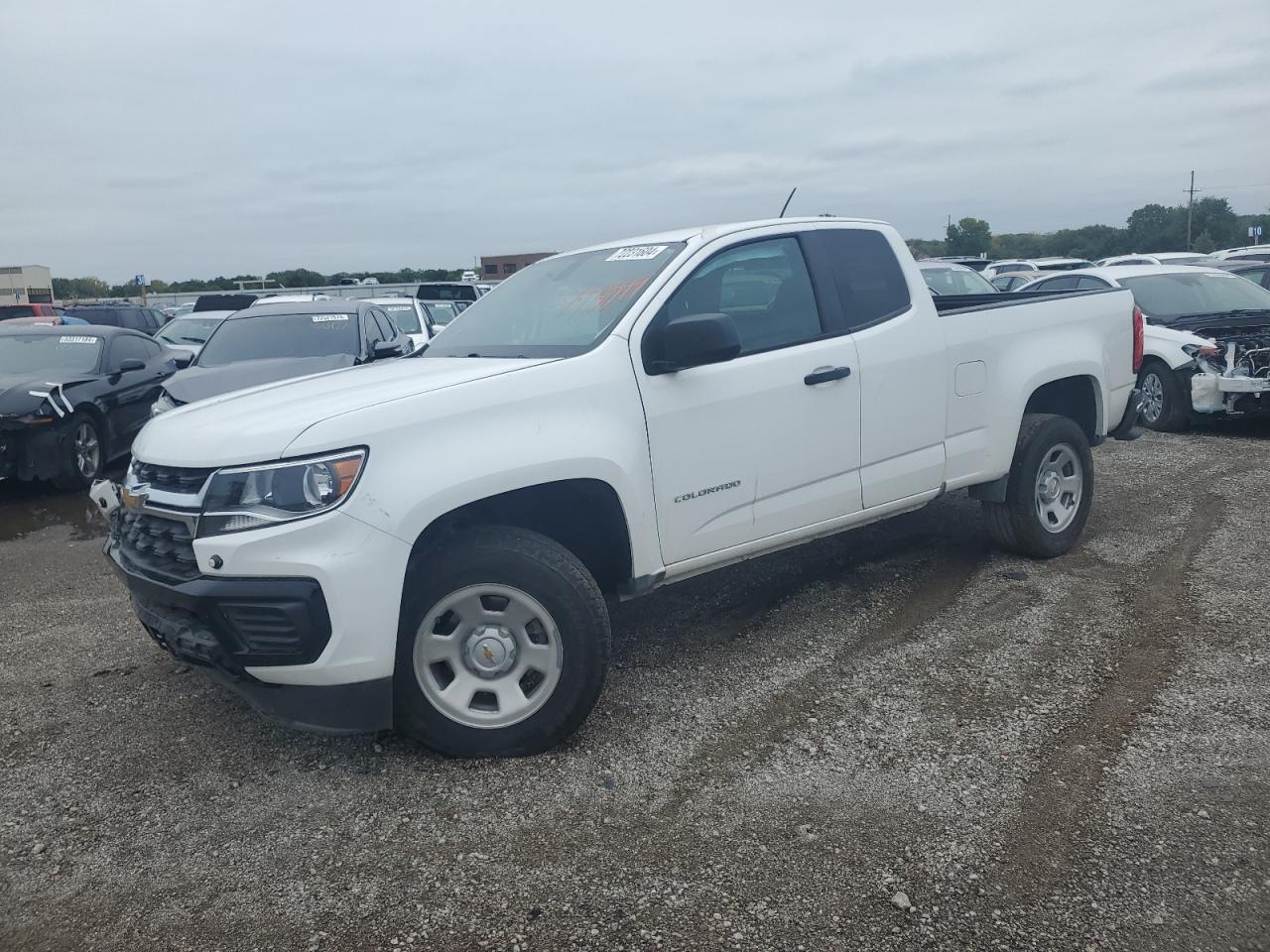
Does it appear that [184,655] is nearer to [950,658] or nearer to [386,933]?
[386,933]

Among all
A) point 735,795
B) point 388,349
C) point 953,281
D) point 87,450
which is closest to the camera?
point 735,795

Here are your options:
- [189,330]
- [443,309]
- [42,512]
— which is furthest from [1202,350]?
[443,309]

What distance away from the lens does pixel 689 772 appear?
3.63 meters

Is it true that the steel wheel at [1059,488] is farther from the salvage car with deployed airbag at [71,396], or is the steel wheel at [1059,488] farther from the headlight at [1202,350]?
the salvage car with deployed airbag at [71,396]

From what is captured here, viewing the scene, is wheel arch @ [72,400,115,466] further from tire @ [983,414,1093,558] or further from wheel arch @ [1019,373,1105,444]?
wheel arch @ [1019,373,1105,444]

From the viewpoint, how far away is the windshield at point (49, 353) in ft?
31.7

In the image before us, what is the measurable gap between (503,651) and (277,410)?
1207 mm

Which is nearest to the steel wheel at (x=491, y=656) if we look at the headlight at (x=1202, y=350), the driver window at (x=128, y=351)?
the driver window at (x=128, y=351)

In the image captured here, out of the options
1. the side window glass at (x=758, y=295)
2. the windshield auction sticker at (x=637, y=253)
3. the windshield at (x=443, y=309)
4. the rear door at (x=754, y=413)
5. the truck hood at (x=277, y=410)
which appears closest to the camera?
the truck hood at (x=277, y=410)

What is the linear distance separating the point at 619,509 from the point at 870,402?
152cm

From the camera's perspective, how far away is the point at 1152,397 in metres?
10.4

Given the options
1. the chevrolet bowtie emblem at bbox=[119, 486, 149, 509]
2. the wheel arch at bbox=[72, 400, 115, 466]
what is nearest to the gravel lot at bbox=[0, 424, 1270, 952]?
the chevrolet bowtie emblem at bbox=[119, 486, 149, 509]

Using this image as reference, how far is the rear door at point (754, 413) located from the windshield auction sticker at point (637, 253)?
0.83 ft

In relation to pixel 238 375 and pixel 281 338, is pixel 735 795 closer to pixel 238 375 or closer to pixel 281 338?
pixel 238 375
